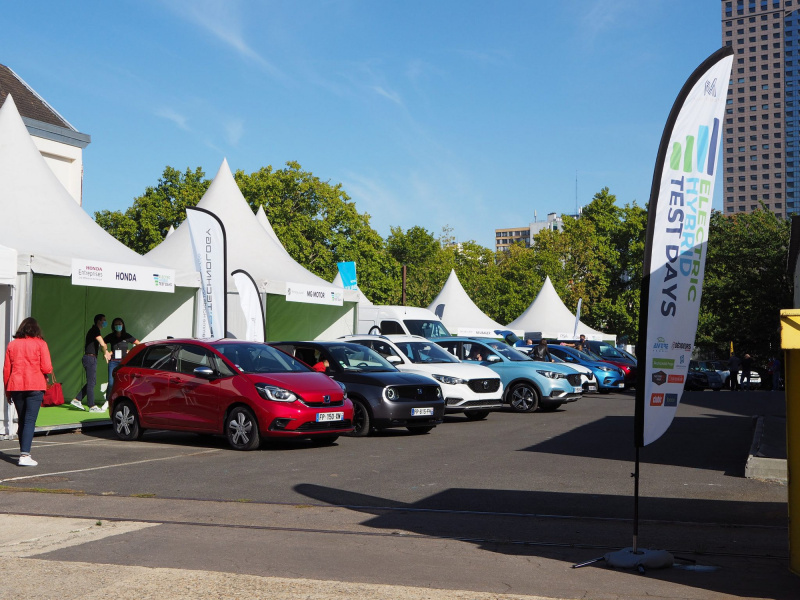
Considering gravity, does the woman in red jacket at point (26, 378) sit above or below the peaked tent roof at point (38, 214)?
below

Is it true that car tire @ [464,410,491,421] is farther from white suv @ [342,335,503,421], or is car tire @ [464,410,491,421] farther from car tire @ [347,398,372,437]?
car tire @ [347,398,372,437]

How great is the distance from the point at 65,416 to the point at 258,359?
543 centimetres

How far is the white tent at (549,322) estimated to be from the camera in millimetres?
47688

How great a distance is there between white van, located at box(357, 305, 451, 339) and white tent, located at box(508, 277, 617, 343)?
16.7 meters

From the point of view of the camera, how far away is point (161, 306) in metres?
22.2

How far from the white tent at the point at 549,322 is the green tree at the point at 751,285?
613cm

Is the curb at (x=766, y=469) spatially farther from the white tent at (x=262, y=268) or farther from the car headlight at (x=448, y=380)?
the white tent at (x=262, y=268)

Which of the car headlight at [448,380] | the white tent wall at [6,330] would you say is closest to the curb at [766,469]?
the car headlight at [448,380]

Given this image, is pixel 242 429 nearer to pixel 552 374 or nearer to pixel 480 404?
pixel 480 404

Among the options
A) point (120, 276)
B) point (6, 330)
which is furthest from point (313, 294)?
point (6, 330)

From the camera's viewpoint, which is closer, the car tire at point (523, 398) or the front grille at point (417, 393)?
the front grille at point (417, 393)

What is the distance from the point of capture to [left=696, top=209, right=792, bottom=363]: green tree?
145 ft

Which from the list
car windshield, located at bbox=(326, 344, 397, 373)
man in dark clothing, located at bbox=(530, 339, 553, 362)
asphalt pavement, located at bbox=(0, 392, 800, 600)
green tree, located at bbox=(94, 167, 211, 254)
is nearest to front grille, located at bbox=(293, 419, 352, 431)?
asphalt pavement, located at bbox=(0, 392, 800, 600)

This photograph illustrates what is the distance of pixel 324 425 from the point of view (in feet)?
45.0
